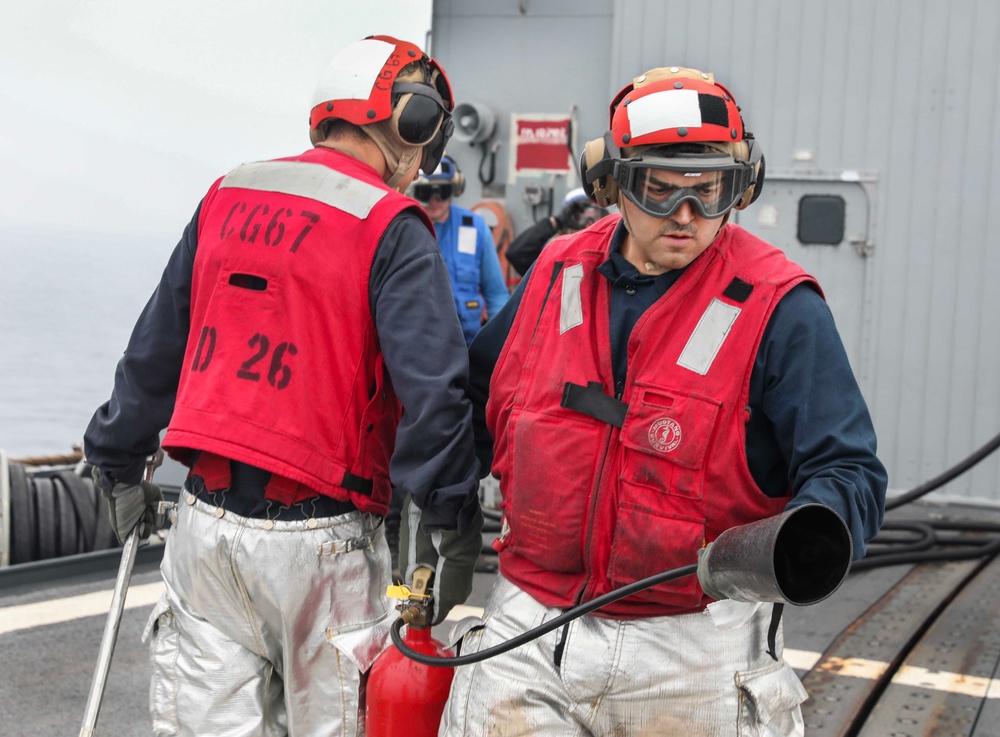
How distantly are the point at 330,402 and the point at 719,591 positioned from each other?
1013 millimetres

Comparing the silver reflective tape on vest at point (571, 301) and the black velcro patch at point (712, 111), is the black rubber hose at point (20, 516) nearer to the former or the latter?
the silver reflective tape on vest at point (571, 301)

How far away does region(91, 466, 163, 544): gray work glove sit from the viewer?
9.27ft

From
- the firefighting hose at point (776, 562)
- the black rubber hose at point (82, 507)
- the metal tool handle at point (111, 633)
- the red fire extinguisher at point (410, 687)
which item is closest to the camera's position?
the firefighting hose at point (776, 562)

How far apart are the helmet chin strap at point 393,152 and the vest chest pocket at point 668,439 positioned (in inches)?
39.9

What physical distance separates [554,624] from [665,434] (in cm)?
39

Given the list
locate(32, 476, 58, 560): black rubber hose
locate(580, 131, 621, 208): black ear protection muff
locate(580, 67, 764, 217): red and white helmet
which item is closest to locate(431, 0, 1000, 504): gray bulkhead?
locate(32, 476, 58, 560): black rubber hose

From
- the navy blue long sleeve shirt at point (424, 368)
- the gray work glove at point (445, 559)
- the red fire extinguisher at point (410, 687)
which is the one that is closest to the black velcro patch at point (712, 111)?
the navy blue long sleeve shirt at point (424, 368)

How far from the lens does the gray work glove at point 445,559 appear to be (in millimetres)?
2400

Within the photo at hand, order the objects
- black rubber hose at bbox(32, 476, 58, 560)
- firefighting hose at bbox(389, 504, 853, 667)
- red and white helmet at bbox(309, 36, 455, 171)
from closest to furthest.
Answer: firefighting hose at bbox(389, 504, 853, 667) < red and white helmet at bbox(309, 36, 455, 171) < black rubber hose at bbox(32, 476, 58, 560)

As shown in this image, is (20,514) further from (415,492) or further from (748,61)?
(748,61)

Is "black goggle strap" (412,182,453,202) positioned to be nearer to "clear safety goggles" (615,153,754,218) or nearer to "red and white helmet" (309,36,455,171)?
"red and white helmet" (309,36,455,171)

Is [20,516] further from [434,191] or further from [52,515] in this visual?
[434,191]

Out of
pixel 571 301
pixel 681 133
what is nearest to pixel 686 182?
pixel 681 133

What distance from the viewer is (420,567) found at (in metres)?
2.42
